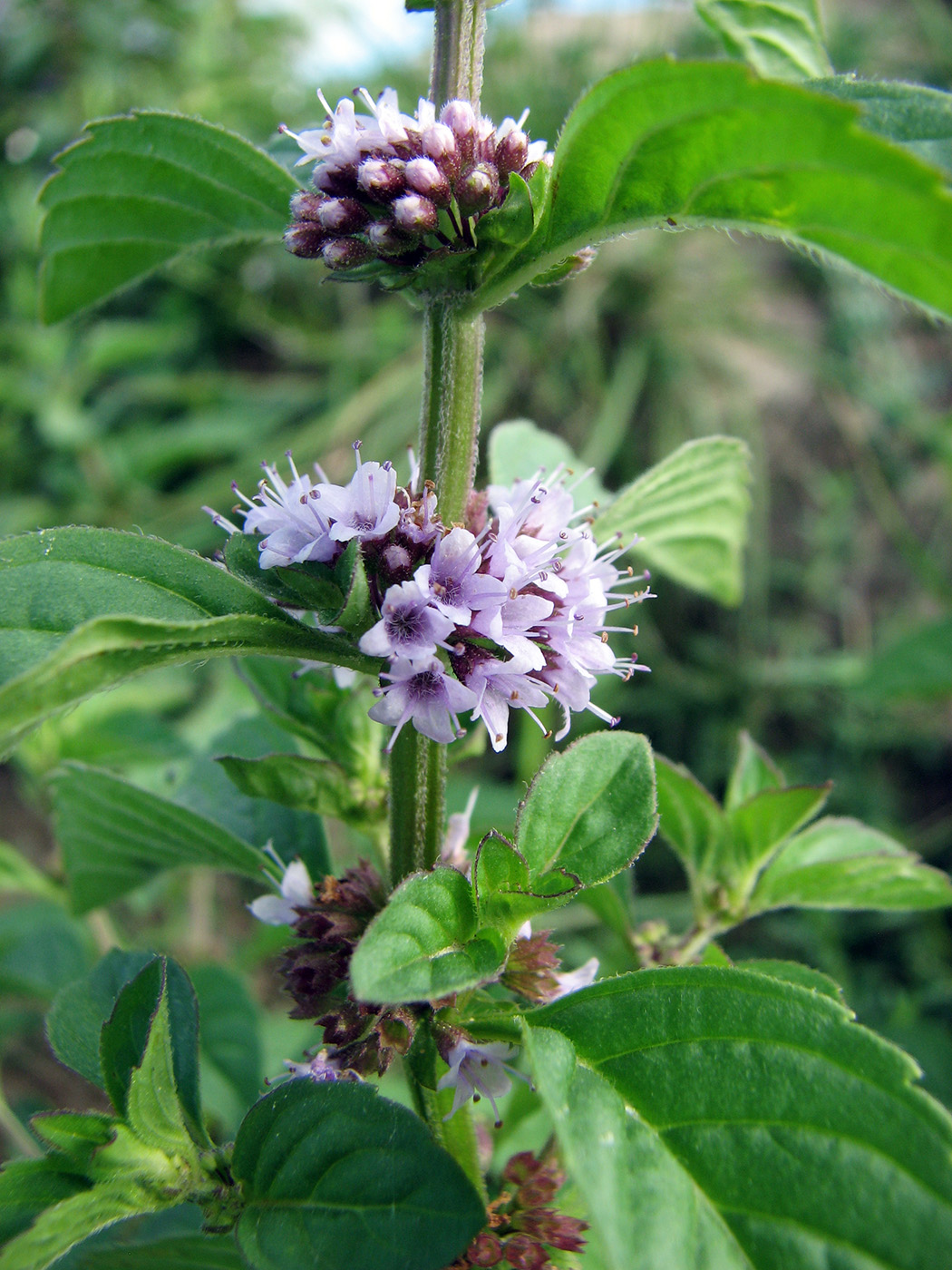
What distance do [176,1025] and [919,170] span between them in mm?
1025

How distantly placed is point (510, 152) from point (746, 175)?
1.03 feet

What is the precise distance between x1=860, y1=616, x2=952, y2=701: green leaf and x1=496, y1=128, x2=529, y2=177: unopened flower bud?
233 centimetres

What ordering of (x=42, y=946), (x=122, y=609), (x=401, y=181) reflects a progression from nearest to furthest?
(x=122, y=609) → (x=401, y=181) → (x=42, y=946)

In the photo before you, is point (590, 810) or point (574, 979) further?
point (574, 979)

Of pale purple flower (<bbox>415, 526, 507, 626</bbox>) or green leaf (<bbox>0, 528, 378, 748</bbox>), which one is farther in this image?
pale purple flower (<bbox>415, 526, 507, 626</bbox>)

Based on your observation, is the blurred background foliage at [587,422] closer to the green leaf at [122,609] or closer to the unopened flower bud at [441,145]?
the green leaf at [122,609]

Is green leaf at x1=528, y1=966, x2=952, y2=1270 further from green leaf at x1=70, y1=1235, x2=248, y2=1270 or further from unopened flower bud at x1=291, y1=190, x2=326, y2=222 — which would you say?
unopened flower bud at x1=291, y1=190, x2=326, y2=222

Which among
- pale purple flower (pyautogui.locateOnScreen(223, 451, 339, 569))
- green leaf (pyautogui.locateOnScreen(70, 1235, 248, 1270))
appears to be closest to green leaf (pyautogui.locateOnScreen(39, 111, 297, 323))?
pale purple flower (pyautogui.locateOnScreen(223, 451, 339, 569))

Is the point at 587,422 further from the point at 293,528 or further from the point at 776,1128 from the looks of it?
the point at 776,1128

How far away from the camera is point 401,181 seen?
0.89 metres

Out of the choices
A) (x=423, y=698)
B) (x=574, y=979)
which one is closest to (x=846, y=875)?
(x=574, y=979)

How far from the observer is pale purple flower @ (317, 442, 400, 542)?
2.92ft

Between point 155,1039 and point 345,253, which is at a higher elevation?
point 345,253

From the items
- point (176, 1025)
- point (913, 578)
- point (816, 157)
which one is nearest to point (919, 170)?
point (816, 157)
